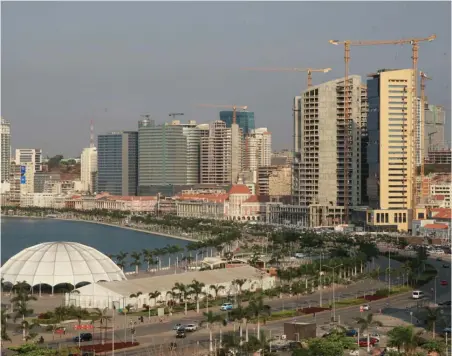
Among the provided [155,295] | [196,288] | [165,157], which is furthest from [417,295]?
[165,157]

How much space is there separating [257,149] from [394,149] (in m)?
38.3

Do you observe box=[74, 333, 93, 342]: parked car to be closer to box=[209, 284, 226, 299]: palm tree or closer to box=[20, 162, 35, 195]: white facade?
box=[209, 284, 226, 299]: palm tree

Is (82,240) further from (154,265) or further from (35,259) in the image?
(35,259)

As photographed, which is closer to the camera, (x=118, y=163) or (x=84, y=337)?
(x=84, y=337)

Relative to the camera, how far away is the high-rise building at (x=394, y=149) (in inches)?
1784

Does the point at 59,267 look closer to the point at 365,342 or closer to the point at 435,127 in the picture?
the point at 365,342

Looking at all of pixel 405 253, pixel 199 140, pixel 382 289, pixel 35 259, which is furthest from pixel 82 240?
pixel 199 140

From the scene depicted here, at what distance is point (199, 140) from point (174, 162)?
3.30m

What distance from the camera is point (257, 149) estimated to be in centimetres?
8362

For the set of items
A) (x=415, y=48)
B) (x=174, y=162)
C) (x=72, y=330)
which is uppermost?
(x=415, y=48)

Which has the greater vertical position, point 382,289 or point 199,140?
point 199,140

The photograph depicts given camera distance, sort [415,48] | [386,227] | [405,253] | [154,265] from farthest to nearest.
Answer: [415,48], [386,227], [405,253], [154,265]

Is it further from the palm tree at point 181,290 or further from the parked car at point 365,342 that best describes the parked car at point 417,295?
the parked car at point 365,342

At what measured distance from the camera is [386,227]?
4472 cm
